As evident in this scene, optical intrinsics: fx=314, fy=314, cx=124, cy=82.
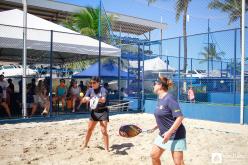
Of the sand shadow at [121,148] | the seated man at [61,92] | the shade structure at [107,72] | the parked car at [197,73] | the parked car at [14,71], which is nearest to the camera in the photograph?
the sand shadow at [121,148]

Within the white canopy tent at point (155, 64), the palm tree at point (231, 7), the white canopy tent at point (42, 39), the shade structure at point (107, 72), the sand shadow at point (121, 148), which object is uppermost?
the palm tree at point (231, 7)

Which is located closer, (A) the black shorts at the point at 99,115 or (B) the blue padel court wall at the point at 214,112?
(A) the black shorts at the point at 99,115

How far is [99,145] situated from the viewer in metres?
7.53

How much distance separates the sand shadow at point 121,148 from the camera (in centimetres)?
695

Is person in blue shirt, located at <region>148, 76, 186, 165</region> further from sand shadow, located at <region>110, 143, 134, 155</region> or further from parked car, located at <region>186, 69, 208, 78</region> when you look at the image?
parked car, located at <region>186, 69, 208, 78</region>

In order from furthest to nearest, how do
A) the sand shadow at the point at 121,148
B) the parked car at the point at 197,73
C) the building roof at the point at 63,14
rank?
the building roof at the point at 63,14
the parked car at the point at 197,73
the sand shadow at the point at 121,148

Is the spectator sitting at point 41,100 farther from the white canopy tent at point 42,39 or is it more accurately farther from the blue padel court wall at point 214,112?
the blue padel court wall at point 214,112

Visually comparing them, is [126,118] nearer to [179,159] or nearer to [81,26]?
[179,159]

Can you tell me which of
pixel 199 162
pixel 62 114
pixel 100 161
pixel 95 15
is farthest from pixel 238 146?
pixel 95 15

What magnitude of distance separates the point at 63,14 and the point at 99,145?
25.5m

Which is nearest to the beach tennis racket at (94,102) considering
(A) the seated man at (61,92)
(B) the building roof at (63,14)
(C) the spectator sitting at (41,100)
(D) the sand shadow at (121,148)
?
(D) the sand shadow at (121,148)

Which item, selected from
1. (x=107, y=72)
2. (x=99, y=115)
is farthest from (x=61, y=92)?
(x=99, y=115)

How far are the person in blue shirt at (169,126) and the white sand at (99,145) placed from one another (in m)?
1.86

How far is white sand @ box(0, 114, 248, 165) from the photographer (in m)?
6.32
